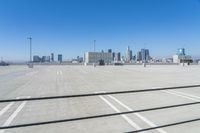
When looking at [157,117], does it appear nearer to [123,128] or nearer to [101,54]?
[123,128]

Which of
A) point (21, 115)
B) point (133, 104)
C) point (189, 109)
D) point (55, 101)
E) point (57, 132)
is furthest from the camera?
point (55, 101)

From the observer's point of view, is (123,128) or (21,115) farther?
(21,115)

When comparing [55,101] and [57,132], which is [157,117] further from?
[55,101]

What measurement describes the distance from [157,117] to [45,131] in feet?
11.3

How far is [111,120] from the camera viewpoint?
5.77 metres

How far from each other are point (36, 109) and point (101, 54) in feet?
373

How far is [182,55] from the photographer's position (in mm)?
104125

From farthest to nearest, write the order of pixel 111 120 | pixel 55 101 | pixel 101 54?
pixel 101 54, pixel 55 101, pixel 111 120

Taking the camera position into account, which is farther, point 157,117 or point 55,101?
point 55,101

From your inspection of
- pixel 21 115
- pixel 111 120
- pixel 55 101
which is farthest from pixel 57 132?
pixel 55 101

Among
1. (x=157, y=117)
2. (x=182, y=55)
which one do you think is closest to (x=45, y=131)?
(x=157, y=117)

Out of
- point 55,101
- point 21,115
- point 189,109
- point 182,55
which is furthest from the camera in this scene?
point 182,55

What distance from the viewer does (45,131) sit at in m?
4.90

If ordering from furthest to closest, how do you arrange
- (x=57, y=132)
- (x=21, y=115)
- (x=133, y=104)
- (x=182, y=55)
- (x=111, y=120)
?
(x=182, y=55), (x=133, y=104), (x=21, y=115), (x=111, y=120), (x=57, y=132)
